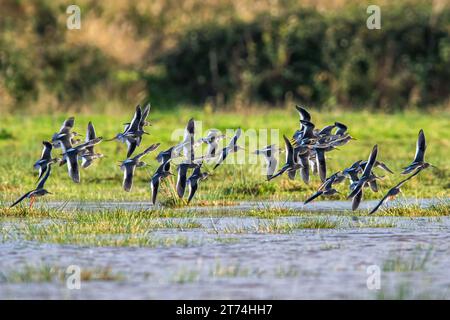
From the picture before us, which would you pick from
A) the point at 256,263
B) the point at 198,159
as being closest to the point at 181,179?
the point at 198,159

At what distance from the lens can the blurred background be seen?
104 ft

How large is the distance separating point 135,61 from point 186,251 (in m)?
23.2

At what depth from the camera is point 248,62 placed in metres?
32.8

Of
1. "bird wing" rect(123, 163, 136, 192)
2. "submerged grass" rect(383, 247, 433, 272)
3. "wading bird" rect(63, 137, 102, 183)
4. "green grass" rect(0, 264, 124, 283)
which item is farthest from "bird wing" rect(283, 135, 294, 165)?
"green grass" rect(0, 264, 124, 283)

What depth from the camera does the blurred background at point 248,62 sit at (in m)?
31.7

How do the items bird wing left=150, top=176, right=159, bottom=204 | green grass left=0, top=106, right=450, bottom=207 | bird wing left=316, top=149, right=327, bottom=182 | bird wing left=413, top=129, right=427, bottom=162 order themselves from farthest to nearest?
green grass left=0, top=106, right=450, bottom=207
bird wing left=316, top=149, right=327, bottom=182
bird wing left=413, top=129, right=427, bottom=162
bird wing left=150, top=176, right=159, bottom=204

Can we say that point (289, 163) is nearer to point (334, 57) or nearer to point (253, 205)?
point (253, 205)

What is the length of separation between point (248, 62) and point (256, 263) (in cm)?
2216

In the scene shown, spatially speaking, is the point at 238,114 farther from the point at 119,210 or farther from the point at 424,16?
the point at 119,210

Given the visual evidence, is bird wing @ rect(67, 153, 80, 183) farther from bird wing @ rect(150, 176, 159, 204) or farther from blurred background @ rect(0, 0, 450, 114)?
blurred background @ rect(0, 0, 450, 114)

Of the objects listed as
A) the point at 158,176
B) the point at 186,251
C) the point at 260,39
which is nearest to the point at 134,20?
the point at 260,39

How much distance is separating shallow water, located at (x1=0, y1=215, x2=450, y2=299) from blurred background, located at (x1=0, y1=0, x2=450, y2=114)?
1756 centimetres

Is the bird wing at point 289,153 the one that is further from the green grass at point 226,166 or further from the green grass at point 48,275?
the green grass at point 48,275

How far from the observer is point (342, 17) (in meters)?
32.3
